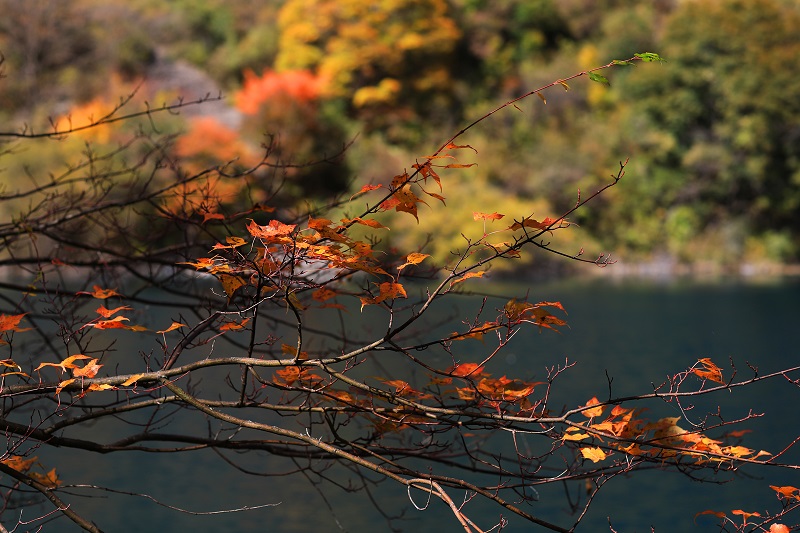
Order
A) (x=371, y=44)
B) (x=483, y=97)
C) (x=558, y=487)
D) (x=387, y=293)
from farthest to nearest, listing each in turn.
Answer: (x=483, y=97)
(x=371, y=44)
(x=558, y=487)
(x=387, y=293)

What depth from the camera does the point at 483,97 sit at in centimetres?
2628

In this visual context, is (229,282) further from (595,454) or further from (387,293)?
(595,454)

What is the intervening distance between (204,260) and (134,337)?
10.6m

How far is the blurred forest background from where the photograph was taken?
21625 millimetres

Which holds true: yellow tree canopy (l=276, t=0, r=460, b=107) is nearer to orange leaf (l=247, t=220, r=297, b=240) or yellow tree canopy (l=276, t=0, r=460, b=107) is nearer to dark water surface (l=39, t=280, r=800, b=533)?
dark water surface (l=39, t=280, r=800, b=533)

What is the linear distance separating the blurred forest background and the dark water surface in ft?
27.5

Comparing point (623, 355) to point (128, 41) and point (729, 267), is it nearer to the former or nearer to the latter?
point (729, 267)

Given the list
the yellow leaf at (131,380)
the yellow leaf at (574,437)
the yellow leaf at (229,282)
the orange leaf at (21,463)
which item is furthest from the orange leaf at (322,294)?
the orange leaf at (21,463)

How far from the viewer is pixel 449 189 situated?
72.6ft

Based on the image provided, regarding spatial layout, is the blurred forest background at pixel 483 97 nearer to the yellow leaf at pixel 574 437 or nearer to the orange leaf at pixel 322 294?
the orange leaf at pixel 322 294

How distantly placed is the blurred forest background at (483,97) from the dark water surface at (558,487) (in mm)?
8390

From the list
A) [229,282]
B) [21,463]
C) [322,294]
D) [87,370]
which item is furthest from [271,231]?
[21,463]

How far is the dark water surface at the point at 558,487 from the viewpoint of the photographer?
5.76 metres

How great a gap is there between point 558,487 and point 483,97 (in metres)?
20.6
